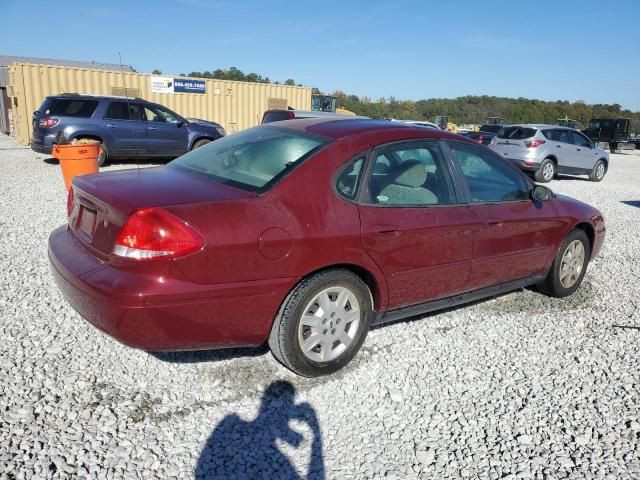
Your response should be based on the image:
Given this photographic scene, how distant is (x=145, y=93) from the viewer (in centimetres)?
2017

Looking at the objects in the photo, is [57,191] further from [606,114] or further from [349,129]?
[606,114]

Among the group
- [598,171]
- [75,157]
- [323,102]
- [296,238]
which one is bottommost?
[598,171]

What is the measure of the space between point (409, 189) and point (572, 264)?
2.26 m

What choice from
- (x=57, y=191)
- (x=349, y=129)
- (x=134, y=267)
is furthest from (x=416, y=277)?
(x=57, y=191)

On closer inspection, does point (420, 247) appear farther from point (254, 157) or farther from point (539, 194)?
point (539, 194)

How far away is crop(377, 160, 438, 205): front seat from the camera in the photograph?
130 inches

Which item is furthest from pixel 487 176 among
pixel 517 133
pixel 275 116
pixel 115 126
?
pixel 517 133

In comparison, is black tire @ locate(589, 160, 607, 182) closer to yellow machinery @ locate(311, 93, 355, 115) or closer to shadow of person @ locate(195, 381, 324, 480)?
A: yellow machinery @ locate(311, 93, 355, 115)

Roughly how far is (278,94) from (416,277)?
2126cm

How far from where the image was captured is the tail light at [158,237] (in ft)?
8.23

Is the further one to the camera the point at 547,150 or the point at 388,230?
the point at 547,150

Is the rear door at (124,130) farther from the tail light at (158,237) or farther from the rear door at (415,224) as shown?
the tail light at (158,237)

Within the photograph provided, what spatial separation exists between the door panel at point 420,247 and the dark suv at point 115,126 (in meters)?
10.8

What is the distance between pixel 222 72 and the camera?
63.6m
